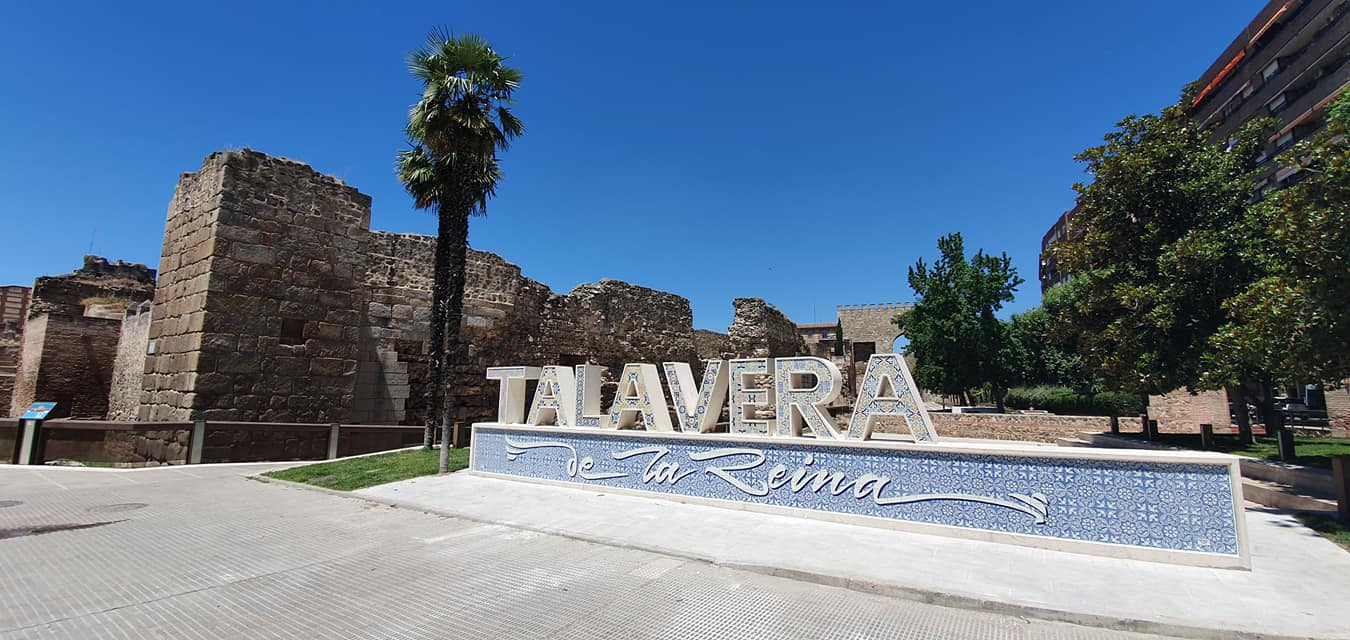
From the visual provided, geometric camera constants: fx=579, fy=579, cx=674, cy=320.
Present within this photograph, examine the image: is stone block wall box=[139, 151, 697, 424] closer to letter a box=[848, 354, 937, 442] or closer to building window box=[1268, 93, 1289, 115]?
letter a box=[848, 354, 937, 442]

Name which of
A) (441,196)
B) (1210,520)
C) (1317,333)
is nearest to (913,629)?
(1210,520)

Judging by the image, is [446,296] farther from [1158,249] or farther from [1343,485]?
[1158,249]

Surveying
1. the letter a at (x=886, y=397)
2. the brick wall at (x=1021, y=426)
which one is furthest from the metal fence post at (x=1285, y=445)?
the letter a at (x=886, y=397)

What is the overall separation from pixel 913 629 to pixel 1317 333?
8336 mm

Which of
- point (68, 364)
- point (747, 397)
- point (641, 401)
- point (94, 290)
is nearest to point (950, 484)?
point (747, 397)

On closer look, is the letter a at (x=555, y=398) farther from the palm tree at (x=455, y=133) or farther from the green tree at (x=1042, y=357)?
the green tree at (x=1042, y=357)

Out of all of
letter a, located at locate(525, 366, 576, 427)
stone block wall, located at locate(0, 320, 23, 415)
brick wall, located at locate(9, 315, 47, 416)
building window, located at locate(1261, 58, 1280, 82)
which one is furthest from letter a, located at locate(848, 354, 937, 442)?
building window, located at locate(1261, 58, 1280, 82)

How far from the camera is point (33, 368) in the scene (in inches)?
762

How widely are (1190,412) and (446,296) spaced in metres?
27.9

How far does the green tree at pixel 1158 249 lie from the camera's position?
11.8 meters

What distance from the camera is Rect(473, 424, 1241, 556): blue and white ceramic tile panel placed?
5.09 meters

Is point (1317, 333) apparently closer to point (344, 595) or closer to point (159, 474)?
point (344, 595)

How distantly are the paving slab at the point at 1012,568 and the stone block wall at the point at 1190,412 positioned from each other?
1970 cm

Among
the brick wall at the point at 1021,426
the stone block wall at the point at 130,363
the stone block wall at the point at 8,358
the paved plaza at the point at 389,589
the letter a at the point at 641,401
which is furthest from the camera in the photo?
the stone block wall at the point at 8,358
